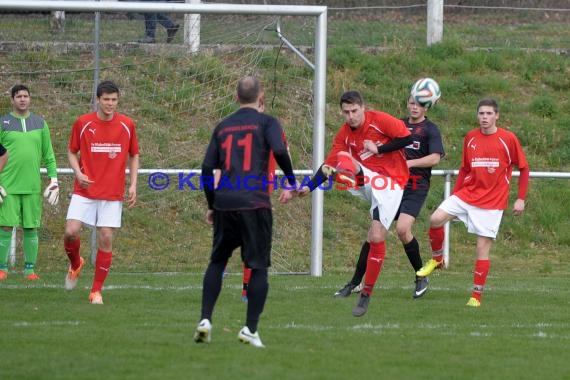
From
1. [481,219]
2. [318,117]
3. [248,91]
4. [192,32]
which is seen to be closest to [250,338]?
[248,91]

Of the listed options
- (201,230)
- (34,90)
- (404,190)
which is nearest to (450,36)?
(201,230)

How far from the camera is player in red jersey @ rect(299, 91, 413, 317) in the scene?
909cm

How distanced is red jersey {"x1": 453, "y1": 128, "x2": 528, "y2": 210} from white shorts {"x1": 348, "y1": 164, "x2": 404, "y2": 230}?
0.82m

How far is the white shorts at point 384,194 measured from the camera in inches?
362

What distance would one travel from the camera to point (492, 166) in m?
9.69

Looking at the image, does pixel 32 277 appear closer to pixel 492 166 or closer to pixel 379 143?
pixel 379 143

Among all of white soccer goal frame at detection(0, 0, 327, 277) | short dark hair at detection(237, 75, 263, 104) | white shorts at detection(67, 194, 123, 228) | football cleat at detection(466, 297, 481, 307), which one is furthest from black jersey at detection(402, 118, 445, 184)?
short dark hair at detection(237, 75, 263, 104)

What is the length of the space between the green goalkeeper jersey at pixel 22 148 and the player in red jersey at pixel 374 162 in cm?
342

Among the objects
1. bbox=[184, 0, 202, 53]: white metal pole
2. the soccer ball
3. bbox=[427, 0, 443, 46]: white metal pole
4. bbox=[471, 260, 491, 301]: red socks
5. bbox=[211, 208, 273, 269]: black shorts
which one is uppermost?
bbox=[427, 0, 443, 46]: white metal pole

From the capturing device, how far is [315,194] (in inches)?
478

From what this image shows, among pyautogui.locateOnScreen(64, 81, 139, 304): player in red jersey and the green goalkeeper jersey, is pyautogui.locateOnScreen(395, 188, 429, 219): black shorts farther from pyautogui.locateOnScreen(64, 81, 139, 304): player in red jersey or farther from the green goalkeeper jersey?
the green goalkeeper jersey

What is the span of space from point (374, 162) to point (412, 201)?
3.07 feet

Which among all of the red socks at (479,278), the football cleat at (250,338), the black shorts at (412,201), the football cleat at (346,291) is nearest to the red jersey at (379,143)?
the black shorts at (412,201)

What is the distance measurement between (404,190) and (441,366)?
3.83 metres
